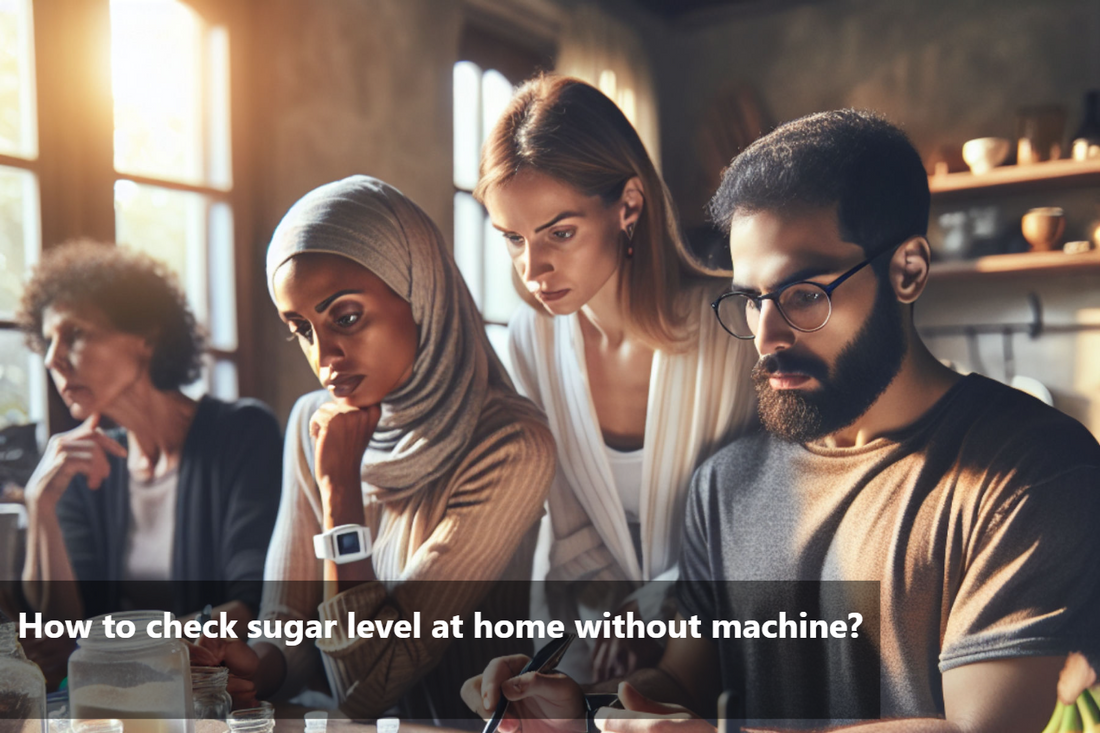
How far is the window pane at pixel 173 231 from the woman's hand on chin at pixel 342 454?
415 millimetres

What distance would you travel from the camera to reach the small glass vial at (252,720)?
170cm

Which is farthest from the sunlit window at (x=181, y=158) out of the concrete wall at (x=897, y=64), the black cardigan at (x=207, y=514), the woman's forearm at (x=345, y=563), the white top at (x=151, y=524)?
the concrete wall at (x=897, y=64)

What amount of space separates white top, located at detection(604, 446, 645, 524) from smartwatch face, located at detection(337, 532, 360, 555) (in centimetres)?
60

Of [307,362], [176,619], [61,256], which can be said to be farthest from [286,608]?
[61,256]

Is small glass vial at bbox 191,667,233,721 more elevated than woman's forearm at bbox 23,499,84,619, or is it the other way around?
woman's forearm at bbox 23,499,84,619

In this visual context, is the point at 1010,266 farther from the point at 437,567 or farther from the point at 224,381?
the point at 224,381

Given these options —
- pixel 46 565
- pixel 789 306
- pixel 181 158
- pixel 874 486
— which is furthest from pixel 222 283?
pixel 874 486

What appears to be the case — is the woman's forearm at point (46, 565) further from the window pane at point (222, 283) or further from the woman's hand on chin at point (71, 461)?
the window pane at point (222, 283)

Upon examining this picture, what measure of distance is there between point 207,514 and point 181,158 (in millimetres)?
863

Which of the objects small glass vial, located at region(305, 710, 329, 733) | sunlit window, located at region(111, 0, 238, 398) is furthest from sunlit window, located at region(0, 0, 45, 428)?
small glass vial, located at region(305, 710, 329, 733)

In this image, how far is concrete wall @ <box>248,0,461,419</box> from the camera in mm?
1840

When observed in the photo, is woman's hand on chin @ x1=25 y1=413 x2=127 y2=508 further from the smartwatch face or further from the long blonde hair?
the long blonde hair

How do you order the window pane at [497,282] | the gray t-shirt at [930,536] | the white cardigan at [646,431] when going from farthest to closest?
1. the window pane at [497,282]
2. the white cardigan at [646,431]
3. the gray t-shirt at [930,536]

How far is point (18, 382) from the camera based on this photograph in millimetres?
1973
